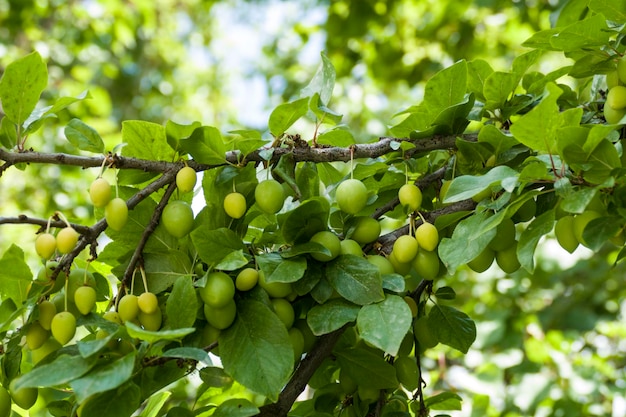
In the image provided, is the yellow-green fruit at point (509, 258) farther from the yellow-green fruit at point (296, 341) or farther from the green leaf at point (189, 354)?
the green leaf at point (189, 354)

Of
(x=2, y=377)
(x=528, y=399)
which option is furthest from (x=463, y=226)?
(x=528, y=399)

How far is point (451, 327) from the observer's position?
2.74 feet

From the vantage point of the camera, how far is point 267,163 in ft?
2.49

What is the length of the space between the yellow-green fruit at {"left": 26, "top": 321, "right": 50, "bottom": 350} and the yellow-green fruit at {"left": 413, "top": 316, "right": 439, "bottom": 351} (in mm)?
440

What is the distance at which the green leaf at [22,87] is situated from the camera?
0.74 metres

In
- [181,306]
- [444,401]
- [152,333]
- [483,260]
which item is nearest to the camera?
[152,333]

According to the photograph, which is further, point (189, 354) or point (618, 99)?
point (618, 99)

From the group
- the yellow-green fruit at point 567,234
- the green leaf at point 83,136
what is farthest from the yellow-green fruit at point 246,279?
the yellow-green fruit at point 567,234

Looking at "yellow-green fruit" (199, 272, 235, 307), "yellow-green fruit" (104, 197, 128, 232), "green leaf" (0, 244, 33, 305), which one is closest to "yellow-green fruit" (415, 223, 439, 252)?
"yellow-green fruit" (199, 272, 235, 307)

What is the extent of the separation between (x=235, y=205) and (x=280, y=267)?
0.29 feet

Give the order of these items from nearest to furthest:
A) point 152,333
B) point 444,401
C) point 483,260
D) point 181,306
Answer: point 152,333 < point 181,306 < point 483,260 < point 444,401

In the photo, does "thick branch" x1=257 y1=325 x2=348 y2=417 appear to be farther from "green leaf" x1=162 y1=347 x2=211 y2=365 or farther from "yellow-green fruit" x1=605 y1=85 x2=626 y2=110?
"yellow-green fruit" x1=605 y1=85 x2=626 y2=110

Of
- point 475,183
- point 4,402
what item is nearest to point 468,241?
point 475,183

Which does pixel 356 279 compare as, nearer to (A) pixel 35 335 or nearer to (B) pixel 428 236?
(B) pixel 428 236
